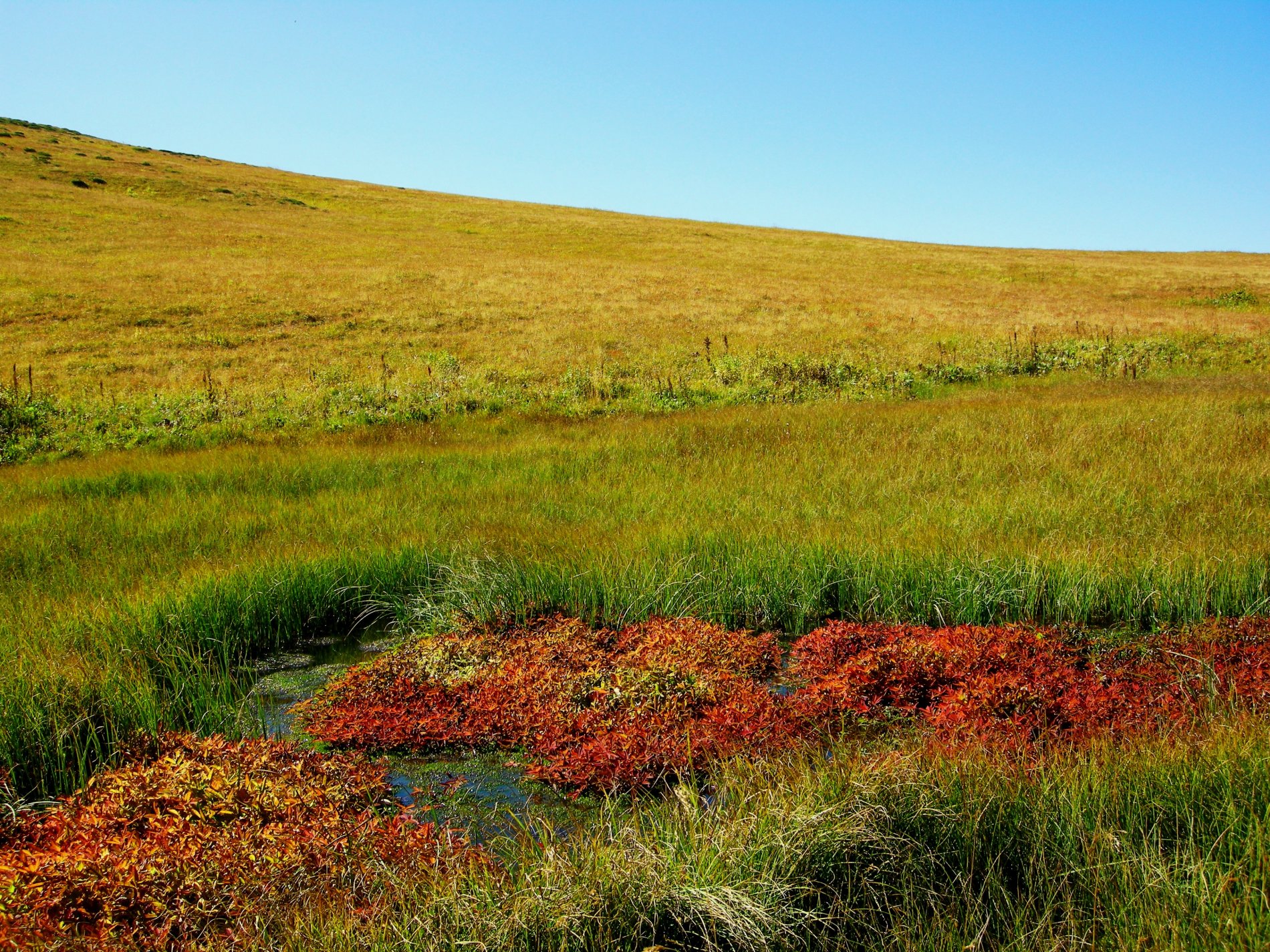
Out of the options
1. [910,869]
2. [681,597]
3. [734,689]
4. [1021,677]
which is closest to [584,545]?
[681,597]

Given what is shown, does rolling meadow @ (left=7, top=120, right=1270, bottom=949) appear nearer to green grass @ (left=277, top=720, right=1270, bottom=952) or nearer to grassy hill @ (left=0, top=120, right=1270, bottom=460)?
green grass @ (left=277, top=720, right=1270, bottom=952)

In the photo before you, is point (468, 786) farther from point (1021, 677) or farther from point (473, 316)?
point (473, 316)

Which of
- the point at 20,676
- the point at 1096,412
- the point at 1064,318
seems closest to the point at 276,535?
the point at 20,676

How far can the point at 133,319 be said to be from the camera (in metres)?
24.2

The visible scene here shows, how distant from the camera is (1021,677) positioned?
16.2ft

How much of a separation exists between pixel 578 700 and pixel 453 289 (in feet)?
92.0

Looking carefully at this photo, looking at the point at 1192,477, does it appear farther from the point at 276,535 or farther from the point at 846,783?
the point at 276,535

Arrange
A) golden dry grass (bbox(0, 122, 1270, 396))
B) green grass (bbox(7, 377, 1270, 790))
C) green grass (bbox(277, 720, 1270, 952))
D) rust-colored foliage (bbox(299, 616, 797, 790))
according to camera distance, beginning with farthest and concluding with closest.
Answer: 1. golden dry grass (bbox(0, 122, 1270, 396))
2. green grass (bbox(7, 377, 1270, 790))
3. rust-colored foliage (bbox(299, 616, 797, 790))
4. green grass (bbox(277, 720, 1270, 952))

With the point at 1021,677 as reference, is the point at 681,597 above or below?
below

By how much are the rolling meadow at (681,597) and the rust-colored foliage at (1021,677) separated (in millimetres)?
52

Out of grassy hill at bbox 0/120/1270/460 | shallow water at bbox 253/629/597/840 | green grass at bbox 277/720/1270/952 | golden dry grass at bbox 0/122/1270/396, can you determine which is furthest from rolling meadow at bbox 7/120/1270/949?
golden dry grass at bbox 0/122/1270/396

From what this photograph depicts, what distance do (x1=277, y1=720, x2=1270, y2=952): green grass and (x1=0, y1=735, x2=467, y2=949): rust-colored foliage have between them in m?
0.36

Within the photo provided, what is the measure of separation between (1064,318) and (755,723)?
28.8 meters

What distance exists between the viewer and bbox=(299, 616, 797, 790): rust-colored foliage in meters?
4.29
